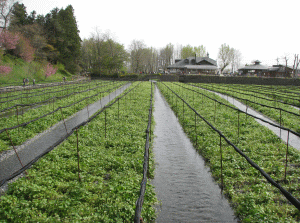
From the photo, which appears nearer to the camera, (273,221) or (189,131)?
(273,221)

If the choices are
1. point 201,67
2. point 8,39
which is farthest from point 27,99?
point 201,67

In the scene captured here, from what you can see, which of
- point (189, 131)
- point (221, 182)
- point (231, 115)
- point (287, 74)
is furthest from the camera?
point (287, 74)

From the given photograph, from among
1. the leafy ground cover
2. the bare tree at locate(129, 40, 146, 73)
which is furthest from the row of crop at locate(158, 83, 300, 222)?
the bare tree at locate(129, 40, 146, 73)

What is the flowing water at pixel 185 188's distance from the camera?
6.22 m

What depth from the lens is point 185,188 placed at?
25.2 ft

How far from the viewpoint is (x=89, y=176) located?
23.4 ft

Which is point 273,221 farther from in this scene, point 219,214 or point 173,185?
point 173,185

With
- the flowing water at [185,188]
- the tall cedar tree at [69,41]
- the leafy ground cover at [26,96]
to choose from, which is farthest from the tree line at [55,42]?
the flowing water at [185,188]

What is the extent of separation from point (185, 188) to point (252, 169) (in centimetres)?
238

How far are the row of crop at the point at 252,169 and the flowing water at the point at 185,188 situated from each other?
36cm

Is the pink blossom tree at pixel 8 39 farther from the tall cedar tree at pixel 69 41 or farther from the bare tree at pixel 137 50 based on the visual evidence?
the bare tree at pixel 137 50

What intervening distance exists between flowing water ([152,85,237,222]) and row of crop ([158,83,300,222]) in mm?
363

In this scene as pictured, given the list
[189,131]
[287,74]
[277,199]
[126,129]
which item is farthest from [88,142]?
[287,74]

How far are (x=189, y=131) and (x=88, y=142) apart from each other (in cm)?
611
